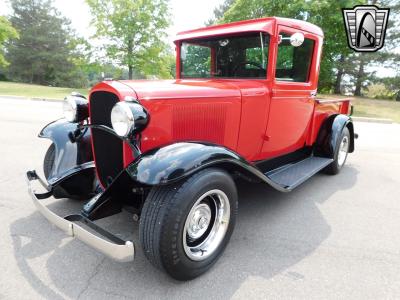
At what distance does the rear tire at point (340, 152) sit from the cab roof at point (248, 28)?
1.57 meters

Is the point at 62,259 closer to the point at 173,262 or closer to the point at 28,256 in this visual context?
the point at 28,256

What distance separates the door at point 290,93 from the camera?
10.5 feet

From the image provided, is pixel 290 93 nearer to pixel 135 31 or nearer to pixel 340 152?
pixel 340 152

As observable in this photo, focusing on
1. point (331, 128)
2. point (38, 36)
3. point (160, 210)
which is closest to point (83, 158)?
point (160, 210)

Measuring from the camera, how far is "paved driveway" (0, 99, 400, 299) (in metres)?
2.07

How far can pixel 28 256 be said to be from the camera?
236cm

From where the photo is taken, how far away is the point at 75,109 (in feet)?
9.02

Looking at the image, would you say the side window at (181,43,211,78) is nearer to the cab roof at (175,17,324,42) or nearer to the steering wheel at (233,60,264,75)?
the cab roof at (175,17,324,42)

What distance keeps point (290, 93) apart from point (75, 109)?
2222mm

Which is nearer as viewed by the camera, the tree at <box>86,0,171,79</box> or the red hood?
the red hood

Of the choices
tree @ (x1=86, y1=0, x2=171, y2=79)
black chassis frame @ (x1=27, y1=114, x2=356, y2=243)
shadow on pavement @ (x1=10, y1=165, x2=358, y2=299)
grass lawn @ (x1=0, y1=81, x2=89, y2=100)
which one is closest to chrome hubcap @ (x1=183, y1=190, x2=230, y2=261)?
shadow on pavement @ (x1=10, y1=165, x2=358, y2=299)

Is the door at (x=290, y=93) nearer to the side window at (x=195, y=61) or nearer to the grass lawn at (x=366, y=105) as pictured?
the side window at (x=195, y=61)

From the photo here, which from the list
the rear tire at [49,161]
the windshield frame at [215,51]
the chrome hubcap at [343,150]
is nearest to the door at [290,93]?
the windshield frame at [215,51]

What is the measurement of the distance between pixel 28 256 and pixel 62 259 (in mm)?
270
